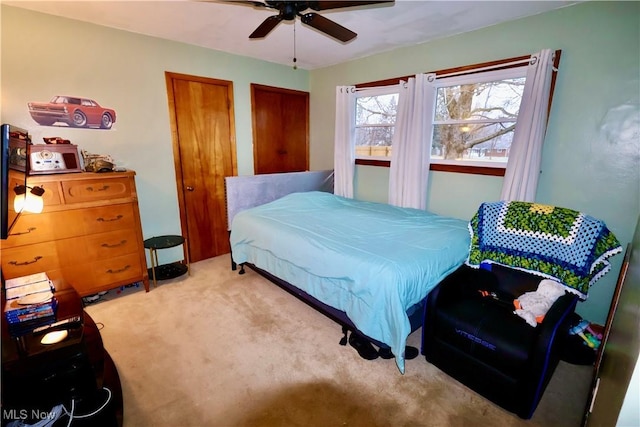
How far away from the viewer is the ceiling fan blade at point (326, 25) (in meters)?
1.84

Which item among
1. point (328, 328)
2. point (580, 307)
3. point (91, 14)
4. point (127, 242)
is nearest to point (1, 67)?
point (91, 14)

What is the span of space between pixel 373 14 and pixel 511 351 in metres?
2.67

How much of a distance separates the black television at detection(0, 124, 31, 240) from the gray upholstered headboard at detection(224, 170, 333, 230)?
1.64m

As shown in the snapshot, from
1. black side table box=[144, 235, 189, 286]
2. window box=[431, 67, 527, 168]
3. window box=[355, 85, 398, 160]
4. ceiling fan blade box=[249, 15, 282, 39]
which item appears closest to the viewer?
ceiling fan blade box=[249, 15, 282, 39]

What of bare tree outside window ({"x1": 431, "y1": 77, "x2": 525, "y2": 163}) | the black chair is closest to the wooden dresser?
the black chair

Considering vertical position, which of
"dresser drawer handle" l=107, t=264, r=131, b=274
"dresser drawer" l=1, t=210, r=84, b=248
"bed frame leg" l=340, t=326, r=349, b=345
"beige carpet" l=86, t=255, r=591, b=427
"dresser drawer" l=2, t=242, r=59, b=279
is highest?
"dresser drawer" l=1, t=210, r=84, b=248

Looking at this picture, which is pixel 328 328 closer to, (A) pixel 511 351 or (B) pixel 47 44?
(A) pixel 511 351

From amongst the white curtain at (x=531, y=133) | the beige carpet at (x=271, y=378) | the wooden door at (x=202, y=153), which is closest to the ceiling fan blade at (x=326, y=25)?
the white curtain at (x=531, y=133)

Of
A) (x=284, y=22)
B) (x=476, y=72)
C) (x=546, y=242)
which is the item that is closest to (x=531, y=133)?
(x=476, y=72)

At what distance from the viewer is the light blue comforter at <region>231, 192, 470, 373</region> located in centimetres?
176

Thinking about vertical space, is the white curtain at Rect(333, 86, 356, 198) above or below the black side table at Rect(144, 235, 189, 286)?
above

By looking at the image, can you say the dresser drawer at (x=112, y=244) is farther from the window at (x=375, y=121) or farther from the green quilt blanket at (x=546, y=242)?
the green quilt blanket at (x=546, y=242)

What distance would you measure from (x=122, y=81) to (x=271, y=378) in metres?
3.10

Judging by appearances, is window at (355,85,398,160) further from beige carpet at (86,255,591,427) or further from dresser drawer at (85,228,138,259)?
dresser drawer at (85,228,138,259)
